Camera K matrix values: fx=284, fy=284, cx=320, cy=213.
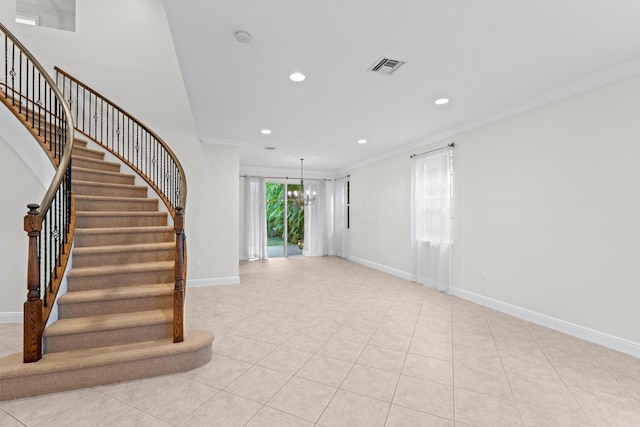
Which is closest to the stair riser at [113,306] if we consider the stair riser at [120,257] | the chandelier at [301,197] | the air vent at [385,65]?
the stair riser at [120,257]

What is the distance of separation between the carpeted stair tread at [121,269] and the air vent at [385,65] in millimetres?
2943

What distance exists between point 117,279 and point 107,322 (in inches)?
21.7

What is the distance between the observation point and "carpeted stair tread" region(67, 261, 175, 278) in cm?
279

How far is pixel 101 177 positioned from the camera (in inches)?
159

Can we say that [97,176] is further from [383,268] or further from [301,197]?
[383,268]

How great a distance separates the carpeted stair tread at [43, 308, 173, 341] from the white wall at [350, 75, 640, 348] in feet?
13.3

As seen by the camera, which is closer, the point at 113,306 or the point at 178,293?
the point at 178,293

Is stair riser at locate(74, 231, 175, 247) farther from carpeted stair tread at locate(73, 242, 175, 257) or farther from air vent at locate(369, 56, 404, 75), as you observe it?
air vent at locate(369, 56, 404, 75)

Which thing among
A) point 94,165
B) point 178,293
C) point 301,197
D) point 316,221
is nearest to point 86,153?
point 94,165

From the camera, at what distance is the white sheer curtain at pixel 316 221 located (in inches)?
349

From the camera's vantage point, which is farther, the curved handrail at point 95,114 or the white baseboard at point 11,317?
the curved handrail at point 95,114

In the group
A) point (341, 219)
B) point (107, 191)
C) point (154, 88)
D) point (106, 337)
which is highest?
point (154, 88)

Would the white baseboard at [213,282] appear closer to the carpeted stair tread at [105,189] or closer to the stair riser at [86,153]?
the carpeted stair tread at [105,189]

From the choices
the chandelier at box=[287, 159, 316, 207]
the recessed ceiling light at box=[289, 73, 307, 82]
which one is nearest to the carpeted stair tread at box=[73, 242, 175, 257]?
the recessed ceiling light at box=[289, 73, 307, 82]
